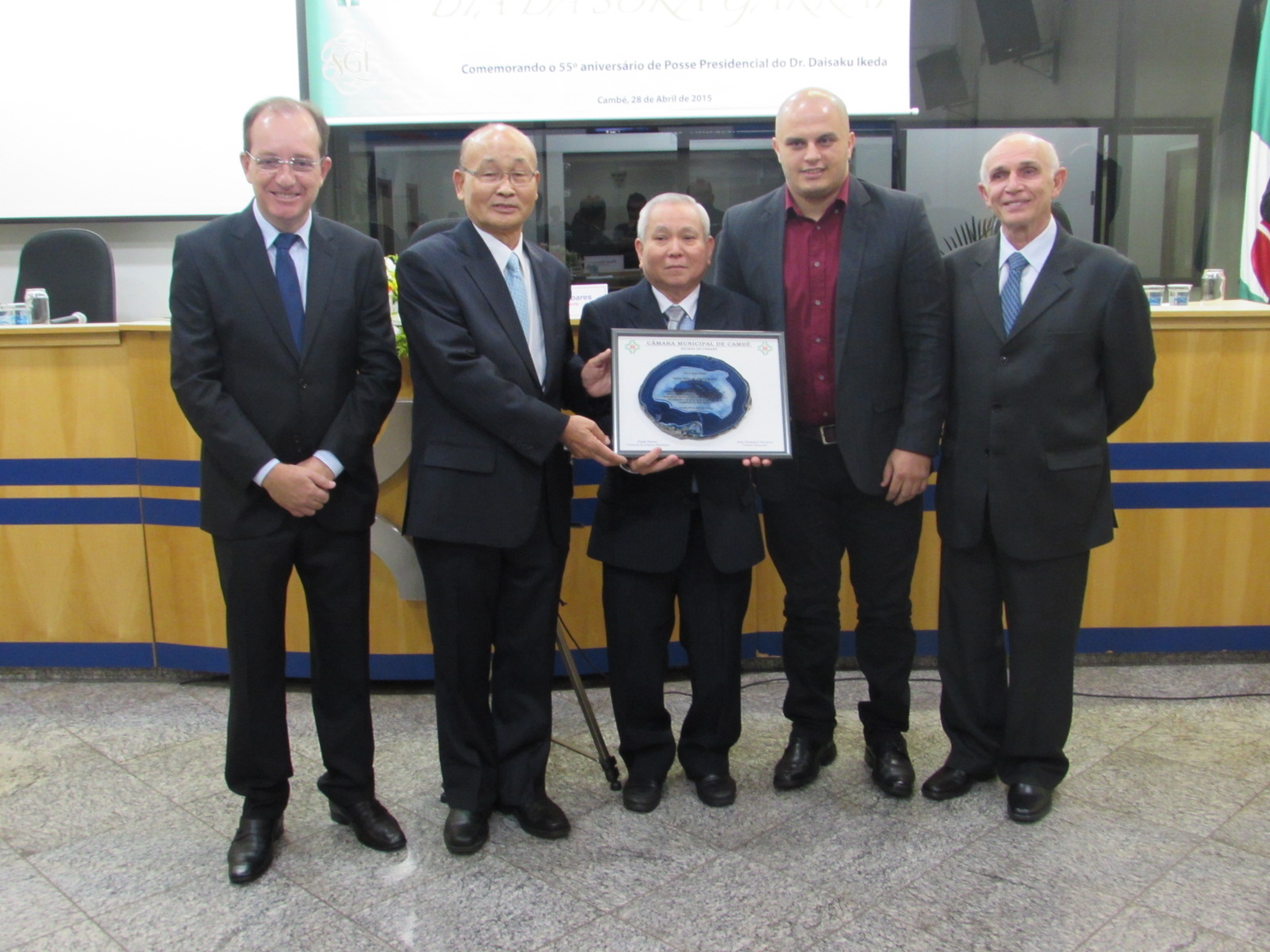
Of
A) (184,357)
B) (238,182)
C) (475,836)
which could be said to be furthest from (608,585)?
(238,182)

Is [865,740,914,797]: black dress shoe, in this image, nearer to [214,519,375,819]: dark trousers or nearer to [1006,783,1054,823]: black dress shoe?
[1006,783,1054,823]: black dress shoe

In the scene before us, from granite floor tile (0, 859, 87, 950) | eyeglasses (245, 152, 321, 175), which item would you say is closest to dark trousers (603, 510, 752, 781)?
eyeglasses (245, 152, 321, 175)

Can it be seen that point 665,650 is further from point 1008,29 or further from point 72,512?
point 1008,29

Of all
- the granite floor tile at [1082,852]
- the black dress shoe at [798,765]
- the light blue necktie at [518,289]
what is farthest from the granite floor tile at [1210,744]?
the light blue necktie at [518,289]

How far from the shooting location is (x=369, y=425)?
211 centimetres

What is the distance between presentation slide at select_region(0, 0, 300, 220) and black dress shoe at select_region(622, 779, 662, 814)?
163 inches

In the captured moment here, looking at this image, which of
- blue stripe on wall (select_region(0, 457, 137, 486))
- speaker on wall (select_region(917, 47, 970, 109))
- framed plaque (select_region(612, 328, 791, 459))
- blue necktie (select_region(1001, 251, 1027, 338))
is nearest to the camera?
framed plaque (select_region(612, 328, 791, 459))

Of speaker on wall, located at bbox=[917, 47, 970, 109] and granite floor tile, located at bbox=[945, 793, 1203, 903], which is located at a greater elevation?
speaker on wall, located at bbox=[917, 47, 970, 109]

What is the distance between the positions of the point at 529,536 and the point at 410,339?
49cm

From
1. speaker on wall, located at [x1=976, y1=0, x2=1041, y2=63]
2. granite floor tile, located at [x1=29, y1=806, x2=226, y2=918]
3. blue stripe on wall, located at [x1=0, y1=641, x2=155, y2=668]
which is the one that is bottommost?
granite floor tile, located at [x1=29, y1=806, x2=226, y2=918]

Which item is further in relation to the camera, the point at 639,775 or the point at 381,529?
the point at 381,529

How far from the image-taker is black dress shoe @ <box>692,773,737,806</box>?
240 cm

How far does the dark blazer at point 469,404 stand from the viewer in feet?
6.86

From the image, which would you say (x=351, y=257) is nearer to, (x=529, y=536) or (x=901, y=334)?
(x=529, y=536)
